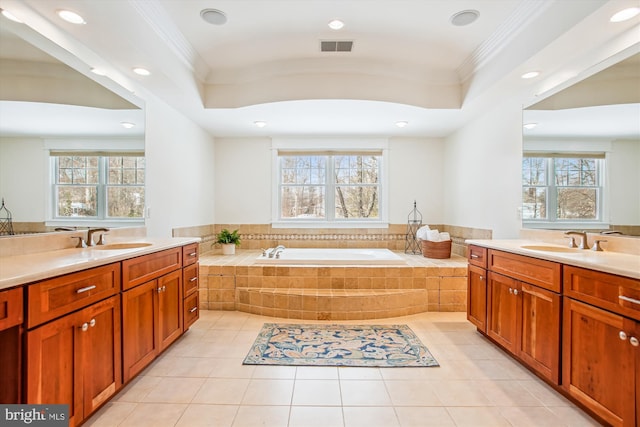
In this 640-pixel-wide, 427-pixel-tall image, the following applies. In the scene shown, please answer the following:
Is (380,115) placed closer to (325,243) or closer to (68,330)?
(325,243)

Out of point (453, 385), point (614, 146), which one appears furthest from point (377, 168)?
point (453, 385)

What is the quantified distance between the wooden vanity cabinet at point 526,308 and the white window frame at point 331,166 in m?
2.43

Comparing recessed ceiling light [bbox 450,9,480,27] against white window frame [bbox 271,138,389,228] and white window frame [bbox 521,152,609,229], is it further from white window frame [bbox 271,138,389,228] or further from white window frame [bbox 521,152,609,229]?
white window frame [bbox 271,138,389,228]

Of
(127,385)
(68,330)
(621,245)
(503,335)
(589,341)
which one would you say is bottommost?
(127,385)

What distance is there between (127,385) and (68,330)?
82cm

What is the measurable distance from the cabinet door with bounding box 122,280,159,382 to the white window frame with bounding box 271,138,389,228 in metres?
2.83

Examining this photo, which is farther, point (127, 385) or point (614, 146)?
point (614, 146)

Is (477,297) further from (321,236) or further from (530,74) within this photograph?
(321,236)

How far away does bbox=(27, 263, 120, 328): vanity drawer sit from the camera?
1333 millimetres

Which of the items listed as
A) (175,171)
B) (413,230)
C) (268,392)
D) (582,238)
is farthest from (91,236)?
(413,230)

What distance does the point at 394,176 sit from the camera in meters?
4.95

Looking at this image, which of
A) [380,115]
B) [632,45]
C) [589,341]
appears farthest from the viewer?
[380,115]

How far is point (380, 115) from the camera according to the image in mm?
3807

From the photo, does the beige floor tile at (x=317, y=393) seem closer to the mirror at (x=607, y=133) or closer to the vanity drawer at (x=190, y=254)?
the vanity drawer at (x=190, y=254)
